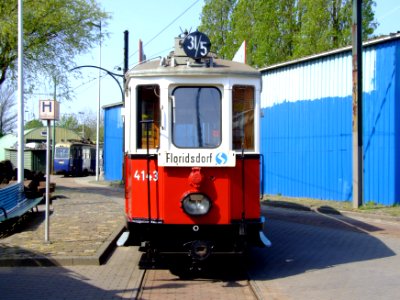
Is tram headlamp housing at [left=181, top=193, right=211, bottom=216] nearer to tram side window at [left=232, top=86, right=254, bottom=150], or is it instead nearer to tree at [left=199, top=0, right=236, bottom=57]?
tram side window at [left=232, top=86, right=254, bottom=150]

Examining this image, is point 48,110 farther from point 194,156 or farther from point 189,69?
point 194,156

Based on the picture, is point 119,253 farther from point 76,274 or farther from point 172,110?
point 172,110

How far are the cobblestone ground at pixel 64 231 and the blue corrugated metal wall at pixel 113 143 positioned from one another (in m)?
19.6

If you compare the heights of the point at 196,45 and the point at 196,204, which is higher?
the point at 196,45

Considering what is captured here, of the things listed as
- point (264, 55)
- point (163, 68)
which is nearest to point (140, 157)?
point (163, 68)

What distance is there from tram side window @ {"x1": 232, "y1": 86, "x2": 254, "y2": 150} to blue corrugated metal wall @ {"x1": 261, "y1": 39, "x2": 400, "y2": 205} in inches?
387

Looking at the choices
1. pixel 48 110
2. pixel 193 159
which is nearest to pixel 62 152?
pixel 48 110

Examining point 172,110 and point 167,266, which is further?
point 167,266

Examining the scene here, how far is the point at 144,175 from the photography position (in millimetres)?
7598

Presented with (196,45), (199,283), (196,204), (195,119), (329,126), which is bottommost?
(199,283)

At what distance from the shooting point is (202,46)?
7.71m

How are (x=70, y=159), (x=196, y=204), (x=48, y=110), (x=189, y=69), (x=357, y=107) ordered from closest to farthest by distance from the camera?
(x=196, y=204) < (x=189, y=69) < (x=48, y=110) < (x=357, y=107) < (x=70, y=159)

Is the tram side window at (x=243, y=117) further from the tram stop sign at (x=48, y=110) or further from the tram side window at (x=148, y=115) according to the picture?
the tram stop sign at (x=48, y=110)

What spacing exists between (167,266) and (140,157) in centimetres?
206
